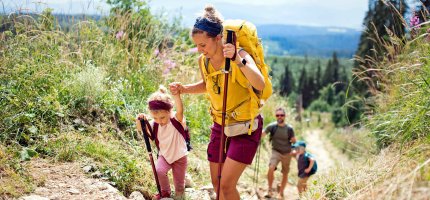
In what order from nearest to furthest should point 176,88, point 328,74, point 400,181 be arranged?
point 400,181
point 176,88
point 328,74

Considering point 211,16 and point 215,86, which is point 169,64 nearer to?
point 215,86

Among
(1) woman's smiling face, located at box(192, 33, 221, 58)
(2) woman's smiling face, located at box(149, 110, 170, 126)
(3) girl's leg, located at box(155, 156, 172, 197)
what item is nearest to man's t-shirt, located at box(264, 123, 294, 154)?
(3) girl's leg, located at box(155, 156, 172, 197)

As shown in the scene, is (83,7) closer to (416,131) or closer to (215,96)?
(215,96)

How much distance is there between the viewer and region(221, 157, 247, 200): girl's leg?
3.82m

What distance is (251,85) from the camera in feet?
12.2

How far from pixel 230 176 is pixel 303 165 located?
14.6 feet

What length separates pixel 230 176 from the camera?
3.82 m

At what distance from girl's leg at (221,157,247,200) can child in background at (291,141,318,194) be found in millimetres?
4175

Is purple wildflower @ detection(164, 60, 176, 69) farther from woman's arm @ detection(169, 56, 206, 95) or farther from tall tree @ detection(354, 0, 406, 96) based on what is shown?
woman's arm @ detection(169, 56, 206, 95)

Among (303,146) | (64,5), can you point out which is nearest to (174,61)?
(64,5)

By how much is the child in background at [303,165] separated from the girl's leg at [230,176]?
4.17 meters

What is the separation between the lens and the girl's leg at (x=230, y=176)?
382 centimetres

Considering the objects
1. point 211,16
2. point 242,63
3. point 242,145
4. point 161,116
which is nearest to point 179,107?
point 161,116

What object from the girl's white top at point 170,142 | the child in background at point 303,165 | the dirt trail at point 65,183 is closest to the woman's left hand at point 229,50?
the girl's white top at point 170,142
